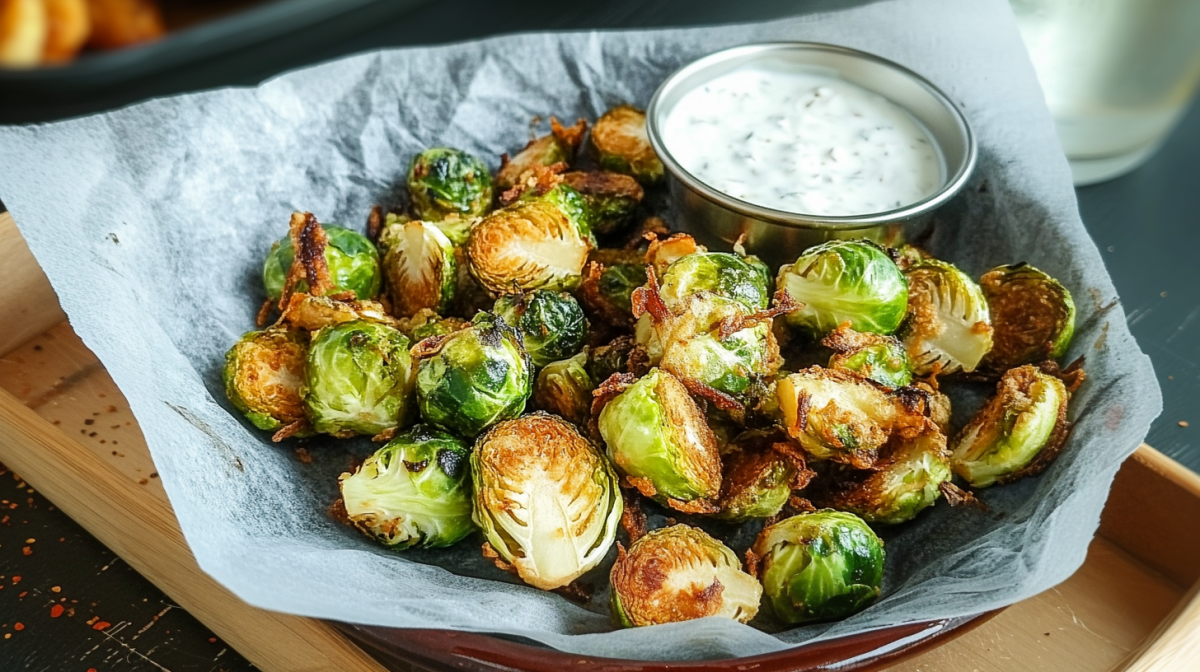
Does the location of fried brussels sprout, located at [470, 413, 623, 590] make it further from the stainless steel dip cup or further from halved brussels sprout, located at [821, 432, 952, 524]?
the stainless steel dip cup

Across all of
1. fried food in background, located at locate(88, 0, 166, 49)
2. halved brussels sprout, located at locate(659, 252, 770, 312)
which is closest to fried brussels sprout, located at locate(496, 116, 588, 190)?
halved brussels sprout, located at locate(659, 252, 770, 312)

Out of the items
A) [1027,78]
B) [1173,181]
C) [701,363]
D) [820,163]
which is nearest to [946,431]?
[701,363]

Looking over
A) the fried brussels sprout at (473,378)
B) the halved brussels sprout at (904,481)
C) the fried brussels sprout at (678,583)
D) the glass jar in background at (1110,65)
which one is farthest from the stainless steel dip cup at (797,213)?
the fried brussels sprout at (678,583)

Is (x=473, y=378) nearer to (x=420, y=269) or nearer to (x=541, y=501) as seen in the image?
(x=541, y=501)

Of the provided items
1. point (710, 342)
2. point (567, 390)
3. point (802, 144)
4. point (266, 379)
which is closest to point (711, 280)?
point (710, 342)

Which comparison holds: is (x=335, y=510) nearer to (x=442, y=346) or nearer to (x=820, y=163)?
(x=442, y=346)
